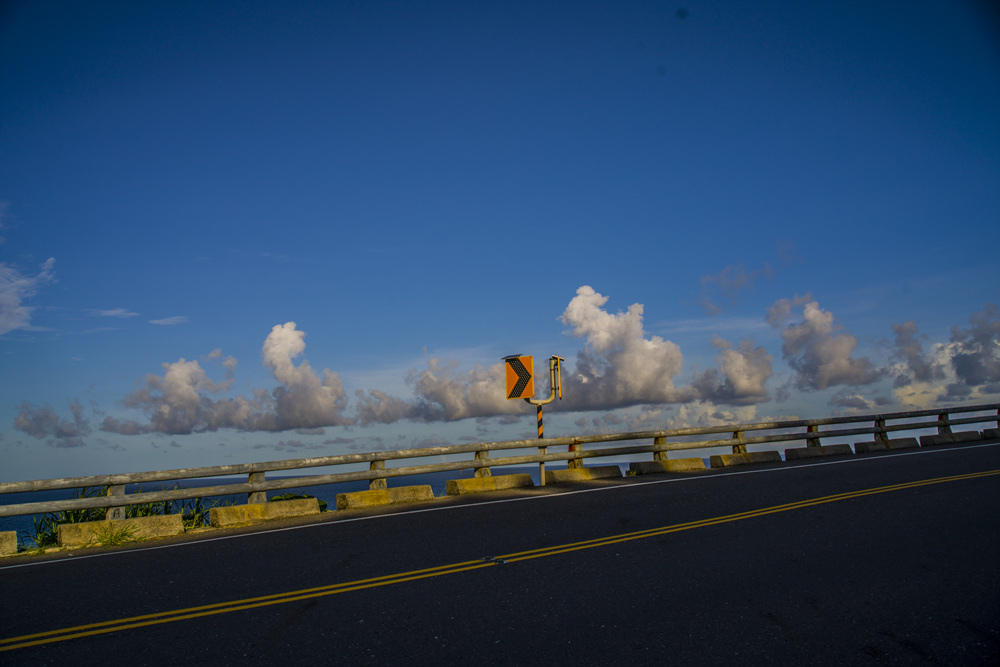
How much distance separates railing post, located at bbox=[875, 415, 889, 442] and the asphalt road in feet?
33.8

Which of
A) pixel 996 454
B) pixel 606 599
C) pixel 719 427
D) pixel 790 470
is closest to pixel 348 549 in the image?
pixel 606 599

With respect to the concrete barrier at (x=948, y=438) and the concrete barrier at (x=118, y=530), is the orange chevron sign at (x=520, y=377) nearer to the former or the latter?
the concrete barrier at (x=118, y=530)

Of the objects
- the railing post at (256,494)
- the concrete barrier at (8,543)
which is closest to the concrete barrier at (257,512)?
the railing post at (256,494)

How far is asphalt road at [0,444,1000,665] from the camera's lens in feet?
16.8

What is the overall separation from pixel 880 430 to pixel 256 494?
18.7 meters

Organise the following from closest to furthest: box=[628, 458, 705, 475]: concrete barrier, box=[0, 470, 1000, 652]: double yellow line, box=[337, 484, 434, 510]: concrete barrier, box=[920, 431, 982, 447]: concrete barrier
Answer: box=[0, 470, 1000, 652]: double yellow line, box=[337, 484, 434, 510]: concrete barrier, box=[628, 458, 705, 475]: concrete barrier, box=[920, 431, 982, 447]: concrete barrier

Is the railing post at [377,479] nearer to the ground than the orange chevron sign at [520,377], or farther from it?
nearer to the ground

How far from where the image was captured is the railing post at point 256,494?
39.1ft

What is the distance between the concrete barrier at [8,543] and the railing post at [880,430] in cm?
2207

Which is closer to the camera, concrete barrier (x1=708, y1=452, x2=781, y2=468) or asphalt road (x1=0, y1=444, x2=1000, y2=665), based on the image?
asphalt road (x1=0, y1=444, x2=1000, y2=665)

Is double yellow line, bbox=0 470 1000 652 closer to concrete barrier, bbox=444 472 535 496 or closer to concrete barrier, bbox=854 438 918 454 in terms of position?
concrete barrier, bbox=444 472 535 496

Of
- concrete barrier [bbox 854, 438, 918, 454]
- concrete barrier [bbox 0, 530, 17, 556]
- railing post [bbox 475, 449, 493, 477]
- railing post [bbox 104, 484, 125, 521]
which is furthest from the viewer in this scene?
concrete barrier [bbox 854, 438, 918, 454]

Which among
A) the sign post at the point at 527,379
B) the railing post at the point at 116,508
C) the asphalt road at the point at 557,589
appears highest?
the sign post at the point at 527,379

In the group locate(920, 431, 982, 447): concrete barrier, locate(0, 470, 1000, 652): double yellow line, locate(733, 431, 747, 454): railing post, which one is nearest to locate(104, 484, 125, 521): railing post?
locate(0, 470, 1000, 652): double yellow line
